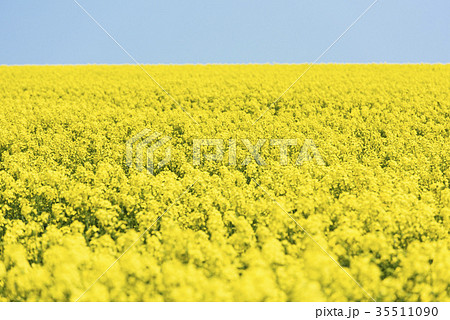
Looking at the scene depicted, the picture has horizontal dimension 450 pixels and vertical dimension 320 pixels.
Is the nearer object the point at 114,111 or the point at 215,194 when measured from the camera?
the point at 215,194

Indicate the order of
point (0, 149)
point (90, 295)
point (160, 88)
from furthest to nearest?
1. point (160, 88)
2. point (0, 149)
3. point (90, 295)

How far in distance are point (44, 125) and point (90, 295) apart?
497 inches

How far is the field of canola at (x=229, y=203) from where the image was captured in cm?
462

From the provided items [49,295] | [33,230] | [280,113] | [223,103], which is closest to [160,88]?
[223,103]

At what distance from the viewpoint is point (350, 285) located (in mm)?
4562

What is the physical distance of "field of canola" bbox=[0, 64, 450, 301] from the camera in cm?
462

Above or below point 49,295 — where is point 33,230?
above

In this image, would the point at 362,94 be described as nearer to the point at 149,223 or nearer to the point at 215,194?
the point at 215,194

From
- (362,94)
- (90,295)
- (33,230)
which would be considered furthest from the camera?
(362,94)

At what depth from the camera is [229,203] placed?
7.50m

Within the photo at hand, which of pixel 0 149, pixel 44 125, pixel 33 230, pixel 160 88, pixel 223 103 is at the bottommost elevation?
pixel 33 230

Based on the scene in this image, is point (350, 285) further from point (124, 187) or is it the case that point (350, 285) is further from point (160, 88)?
point (160, 88)

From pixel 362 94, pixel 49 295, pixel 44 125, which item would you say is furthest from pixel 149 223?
pixel 362 94

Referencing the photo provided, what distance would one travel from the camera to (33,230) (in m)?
6.63
